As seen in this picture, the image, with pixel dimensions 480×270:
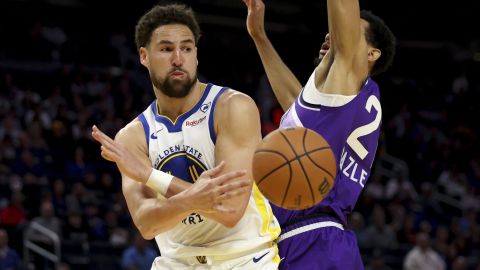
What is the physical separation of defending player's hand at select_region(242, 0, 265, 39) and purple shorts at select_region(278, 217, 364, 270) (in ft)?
5.05

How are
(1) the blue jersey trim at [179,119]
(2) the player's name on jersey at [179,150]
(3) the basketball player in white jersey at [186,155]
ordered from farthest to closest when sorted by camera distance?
(1) the blue jersey trim at [179,119]
(2) the player's name on jersey at [179,150]
(3) the basketball player in white jersey at [186,155]

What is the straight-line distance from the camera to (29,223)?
1130 cm

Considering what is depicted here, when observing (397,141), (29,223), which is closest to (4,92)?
(29,223)

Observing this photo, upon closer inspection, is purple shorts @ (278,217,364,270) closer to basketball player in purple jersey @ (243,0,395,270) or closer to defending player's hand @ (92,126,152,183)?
basketball player in purple jersey @ (243,0,395,270)

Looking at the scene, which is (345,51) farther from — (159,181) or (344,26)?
(159,181)

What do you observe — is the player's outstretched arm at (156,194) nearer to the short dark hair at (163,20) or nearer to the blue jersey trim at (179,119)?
the blue jersey trim at (179,119)

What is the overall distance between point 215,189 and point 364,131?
1.14m

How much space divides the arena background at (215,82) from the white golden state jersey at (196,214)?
678 cm

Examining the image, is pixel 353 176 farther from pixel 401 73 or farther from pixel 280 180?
pixel 401 73

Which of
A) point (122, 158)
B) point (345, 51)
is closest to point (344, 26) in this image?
point (345, 51)

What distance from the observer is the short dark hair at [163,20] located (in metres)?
4.77

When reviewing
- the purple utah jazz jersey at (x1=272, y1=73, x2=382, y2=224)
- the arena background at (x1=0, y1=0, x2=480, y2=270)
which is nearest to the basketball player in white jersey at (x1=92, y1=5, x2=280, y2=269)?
the purple utah jazz jersey at (x1=272, y1=73, x2=382, y2=224)

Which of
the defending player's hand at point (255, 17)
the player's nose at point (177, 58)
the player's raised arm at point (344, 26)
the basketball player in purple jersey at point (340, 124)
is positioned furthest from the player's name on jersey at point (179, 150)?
the defending player's hand at point (255, 17)

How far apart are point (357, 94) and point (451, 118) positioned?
1730 centimetres
